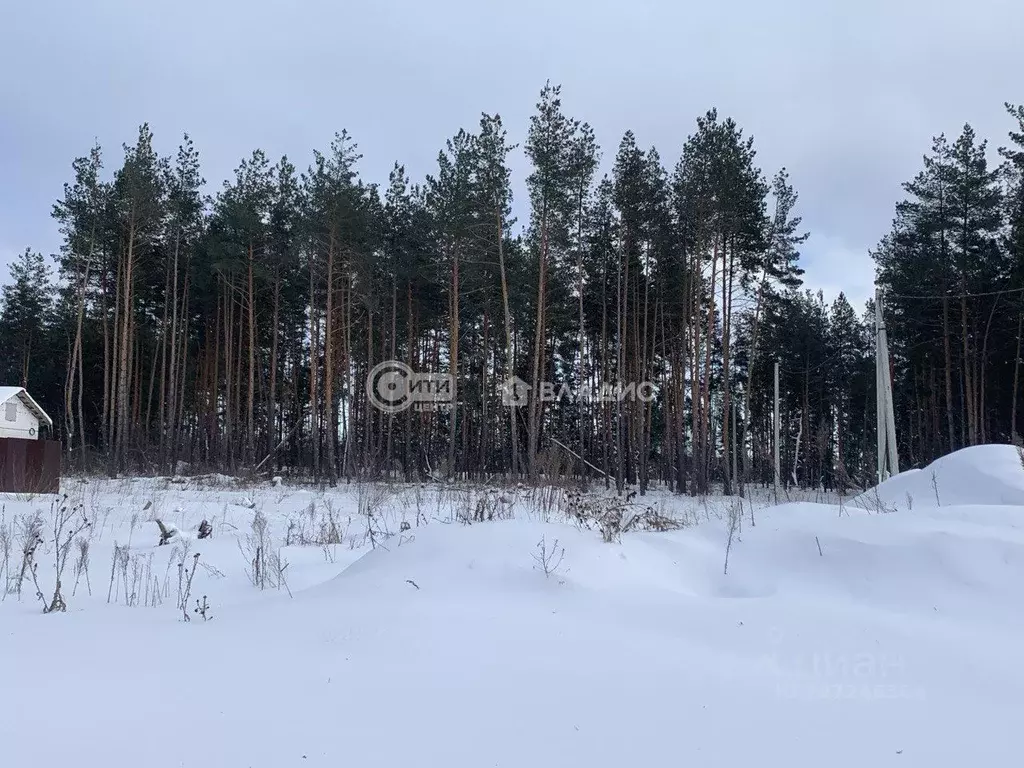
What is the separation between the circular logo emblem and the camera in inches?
934

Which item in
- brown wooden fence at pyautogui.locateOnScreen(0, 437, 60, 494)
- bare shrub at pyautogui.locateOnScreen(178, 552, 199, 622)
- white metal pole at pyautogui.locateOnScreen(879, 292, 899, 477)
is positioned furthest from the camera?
A: white metal pole at pyautogui.locateOnScreen(879, 292, 899, 477)

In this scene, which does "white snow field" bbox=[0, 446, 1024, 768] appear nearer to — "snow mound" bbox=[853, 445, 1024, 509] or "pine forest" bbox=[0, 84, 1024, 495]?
"snow mound" bbox=[853, 445, 1024, 509]

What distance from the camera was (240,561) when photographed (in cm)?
566

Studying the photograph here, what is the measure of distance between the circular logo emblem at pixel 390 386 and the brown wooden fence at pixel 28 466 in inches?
444

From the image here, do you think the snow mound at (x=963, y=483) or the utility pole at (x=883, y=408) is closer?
the snow mound at (x=963, y=483)

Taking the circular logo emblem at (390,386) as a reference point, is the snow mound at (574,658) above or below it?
below

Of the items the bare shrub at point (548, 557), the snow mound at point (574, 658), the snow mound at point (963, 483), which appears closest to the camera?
the snow mound at point (574, 658)

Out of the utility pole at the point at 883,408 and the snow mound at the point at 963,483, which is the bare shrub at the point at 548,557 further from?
the utility pole at the point at 883,408

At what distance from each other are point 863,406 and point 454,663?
3567 centimetres

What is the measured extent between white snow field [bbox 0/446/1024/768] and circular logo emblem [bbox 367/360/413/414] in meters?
18.9

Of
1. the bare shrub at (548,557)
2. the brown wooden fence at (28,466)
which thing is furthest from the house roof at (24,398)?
the bare shrub at (548,557)

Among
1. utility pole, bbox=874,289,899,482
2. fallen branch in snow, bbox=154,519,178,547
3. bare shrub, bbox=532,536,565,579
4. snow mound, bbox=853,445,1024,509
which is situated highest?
utility pole, bbox=874,289,899,482

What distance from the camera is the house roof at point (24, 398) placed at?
2031 centimetres

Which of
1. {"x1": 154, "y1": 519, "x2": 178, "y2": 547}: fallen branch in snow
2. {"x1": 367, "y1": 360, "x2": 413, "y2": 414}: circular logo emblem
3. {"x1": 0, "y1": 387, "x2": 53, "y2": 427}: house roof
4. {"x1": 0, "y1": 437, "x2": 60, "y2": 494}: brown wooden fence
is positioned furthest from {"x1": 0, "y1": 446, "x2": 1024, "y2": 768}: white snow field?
{"x1": 0, "y1": 387, "x2": 53, "y2": 427}: house roof
